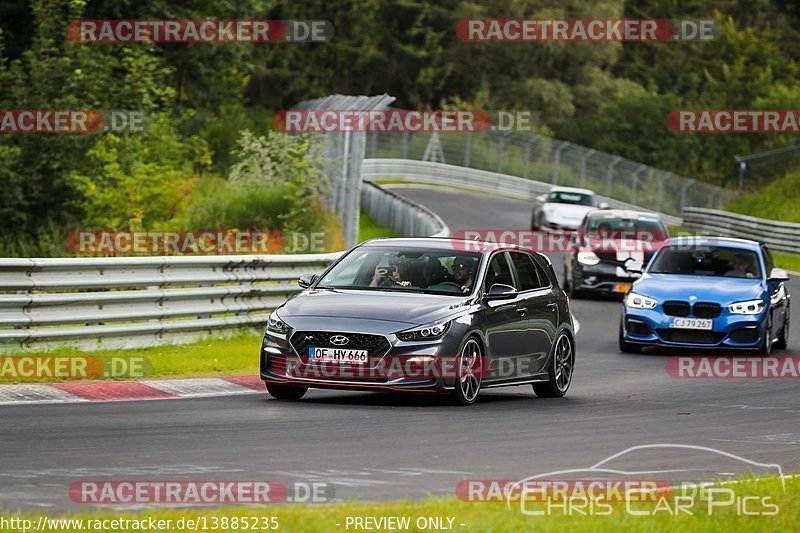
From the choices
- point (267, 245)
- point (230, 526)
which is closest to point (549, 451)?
point (230, 526)

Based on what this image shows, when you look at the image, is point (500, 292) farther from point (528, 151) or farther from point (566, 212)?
point (528, 151)

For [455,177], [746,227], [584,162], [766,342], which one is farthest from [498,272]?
[455,177]

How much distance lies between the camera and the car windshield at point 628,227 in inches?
1180

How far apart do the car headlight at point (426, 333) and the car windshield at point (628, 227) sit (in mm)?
16703

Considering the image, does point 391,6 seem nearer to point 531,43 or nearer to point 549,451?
point 531,43

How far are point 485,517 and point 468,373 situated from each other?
619 cm

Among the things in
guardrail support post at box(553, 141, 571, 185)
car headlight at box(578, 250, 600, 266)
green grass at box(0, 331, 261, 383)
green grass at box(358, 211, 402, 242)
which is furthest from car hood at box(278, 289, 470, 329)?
guardrail support post at box(553, 141, 571, 185)

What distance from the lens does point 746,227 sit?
166ft

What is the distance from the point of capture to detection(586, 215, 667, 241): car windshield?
98.3 ft

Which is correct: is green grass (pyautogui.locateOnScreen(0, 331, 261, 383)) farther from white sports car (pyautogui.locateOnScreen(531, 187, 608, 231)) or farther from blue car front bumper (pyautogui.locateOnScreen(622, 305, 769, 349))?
white sports car (pyautogui.locateOnScreen(531, 187, 608, 231))

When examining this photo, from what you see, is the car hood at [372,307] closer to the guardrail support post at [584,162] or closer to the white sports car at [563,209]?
the white sports car at [563,209]

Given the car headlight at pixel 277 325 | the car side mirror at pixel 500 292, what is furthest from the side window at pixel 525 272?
the car headlight at pixel 277 325

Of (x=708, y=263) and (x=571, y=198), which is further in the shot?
(x=571, y=198)

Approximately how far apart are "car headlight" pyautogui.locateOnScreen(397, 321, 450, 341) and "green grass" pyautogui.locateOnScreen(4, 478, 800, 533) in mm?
4981
